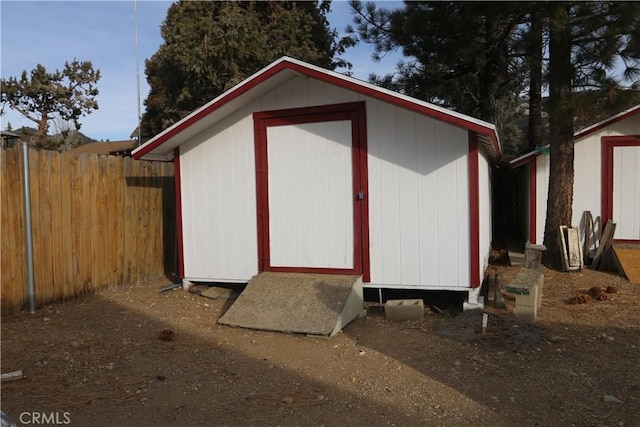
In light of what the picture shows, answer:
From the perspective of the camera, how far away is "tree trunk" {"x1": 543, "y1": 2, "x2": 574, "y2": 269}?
26.3ft

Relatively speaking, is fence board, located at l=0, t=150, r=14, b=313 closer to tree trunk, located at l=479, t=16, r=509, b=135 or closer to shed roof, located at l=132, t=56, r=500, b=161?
shed roof, located at l=132, t=56, r=500, b=161

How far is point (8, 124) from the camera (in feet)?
83.1

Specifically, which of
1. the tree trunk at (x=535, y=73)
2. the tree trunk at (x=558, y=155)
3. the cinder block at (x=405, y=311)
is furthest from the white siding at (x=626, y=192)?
the cinder block at (x=405, y=311)

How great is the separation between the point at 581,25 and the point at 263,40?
36.8 ft

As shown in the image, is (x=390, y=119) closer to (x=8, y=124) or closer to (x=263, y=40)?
(x=263, y=40)

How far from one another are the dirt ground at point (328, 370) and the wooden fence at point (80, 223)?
42 centimetres

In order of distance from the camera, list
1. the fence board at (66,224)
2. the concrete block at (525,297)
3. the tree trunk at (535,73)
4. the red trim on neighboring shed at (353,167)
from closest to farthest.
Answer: the concrete block at (525,297), the fence board at (66,224), the red trim on neighboring shed at (353,167), the tree trunk at (535,73)

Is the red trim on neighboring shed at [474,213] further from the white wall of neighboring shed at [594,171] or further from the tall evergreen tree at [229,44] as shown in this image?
the tall evergreen tree at [229,44]

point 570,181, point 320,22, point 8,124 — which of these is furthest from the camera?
point 8,124

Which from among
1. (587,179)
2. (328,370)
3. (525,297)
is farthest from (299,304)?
(587,179)

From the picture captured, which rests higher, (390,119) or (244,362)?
(390,119)

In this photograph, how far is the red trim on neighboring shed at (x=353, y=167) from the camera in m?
6.37

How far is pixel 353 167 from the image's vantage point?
21.0 feet

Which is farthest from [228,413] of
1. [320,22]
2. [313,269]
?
[320,22]
